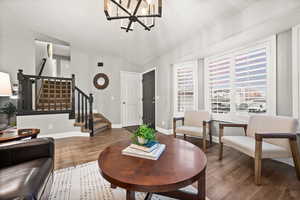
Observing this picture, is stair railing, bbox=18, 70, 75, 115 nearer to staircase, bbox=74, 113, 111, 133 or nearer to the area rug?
staircase, bbox=74, 113, 111, 133

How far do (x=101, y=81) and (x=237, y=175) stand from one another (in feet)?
14.9

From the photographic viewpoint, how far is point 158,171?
1081mm

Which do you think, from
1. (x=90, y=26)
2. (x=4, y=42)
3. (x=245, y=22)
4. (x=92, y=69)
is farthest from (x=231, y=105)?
(x=4, y=42)

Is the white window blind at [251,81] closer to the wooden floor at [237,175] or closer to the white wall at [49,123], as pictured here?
the wooden floor at [237,175]

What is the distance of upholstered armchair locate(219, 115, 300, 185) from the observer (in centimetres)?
171

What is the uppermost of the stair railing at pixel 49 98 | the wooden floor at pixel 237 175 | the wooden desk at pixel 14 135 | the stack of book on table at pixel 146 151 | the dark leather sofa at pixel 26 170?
the stair railing at pixel 49 98

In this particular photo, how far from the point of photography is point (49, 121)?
361 centimetres

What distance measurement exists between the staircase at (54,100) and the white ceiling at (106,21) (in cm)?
118

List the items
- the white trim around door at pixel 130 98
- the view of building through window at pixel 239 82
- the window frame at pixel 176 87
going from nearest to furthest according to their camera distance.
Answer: the view of building through window at pixel 239 82 < the window frame at pixel 176 87 < the white trim around door at pixel 130 98

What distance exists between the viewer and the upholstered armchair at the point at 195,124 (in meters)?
2.81

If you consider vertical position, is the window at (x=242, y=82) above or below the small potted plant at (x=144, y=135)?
above

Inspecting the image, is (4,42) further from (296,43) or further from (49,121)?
(296,43)

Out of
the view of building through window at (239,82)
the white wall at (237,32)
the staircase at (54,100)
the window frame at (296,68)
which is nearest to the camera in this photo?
the white wall at (237,32)

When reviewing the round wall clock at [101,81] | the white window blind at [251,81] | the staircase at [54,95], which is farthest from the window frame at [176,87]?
the staircase at [54,95]
